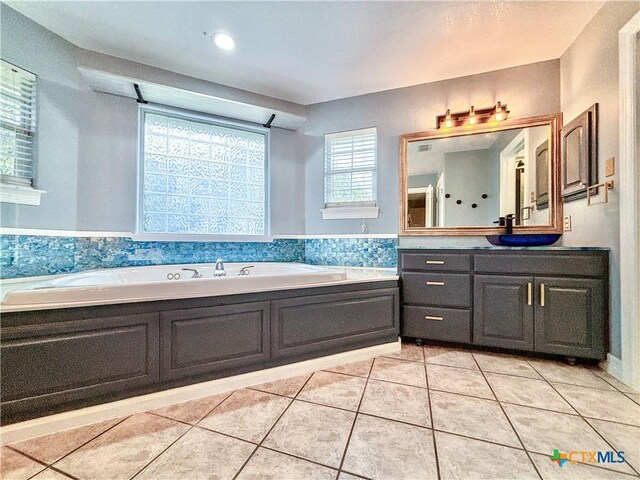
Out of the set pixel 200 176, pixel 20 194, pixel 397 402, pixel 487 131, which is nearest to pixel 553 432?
pixel 397 402

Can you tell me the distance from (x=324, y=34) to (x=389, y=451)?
2.67 meters

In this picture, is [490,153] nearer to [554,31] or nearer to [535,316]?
[554,31]

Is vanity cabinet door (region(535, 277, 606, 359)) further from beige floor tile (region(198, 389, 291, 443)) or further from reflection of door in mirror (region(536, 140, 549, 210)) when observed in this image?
beige floor tile (region(198, 389, 291, 443))

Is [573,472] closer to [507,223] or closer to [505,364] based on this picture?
[505,364]

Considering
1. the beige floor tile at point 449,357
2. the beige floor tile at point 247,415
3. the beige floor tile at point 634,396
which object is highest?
the beige floor tile at point 634,396

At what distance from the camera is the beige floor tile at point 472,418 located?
1.28 m

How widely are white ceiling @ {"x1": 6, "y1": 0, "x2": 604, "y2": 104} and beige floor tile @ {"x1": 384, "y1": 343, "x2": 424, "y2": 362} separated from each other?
250 centimetres

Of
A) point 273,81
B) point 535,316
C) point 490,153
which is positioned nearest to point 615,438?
point 535,316

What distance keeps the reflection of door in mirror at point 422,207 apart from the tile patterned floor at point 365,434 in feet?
4.75

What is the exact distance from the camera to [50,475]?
42.4 inches

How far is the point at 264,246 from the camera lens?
3084 millimetres

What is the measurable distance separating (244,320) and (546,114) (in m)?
3.03

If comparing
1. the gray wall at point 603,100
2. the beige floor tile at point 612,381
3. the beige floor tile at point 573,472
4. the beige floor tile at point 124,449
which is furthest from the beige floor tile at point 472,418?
the beige floor tile at point 124,449

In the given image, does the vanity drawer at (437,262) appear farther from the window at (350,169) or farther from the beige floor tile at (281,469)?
the beige floor tile at (281,469)
